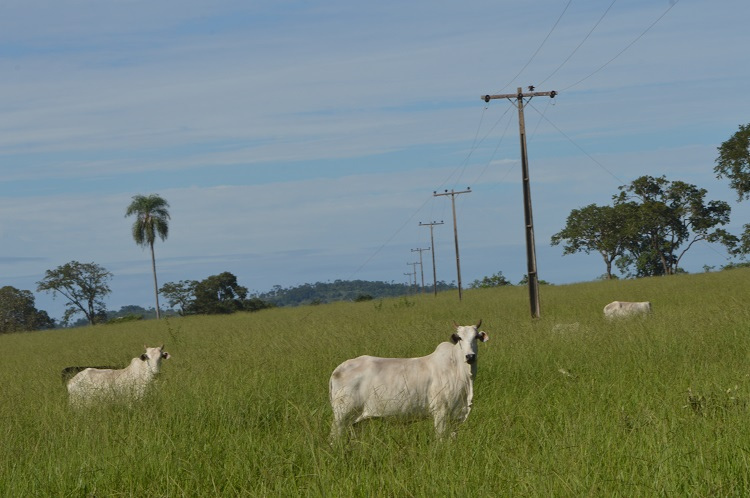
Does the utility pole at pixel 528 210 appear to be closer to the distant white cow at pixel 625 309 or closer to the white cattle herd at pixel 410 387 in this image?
the distant white cow at pixel 625 309

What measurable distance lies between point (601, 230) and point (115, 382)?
64796 mm

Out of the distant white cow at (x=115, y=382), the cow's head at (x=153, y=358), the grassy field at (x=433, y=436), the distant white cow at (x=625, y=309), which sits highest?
the distant white cow at (x=625, y=309)

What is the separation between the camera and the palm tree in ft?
223

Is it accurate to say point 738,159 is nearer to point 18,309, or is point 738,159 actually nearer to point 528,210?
point 528,210

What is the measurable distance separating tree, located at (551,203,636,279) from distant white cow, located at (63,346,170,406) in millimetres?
61167

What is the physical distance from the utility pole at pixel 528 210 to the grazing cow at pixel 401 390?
16.1 m

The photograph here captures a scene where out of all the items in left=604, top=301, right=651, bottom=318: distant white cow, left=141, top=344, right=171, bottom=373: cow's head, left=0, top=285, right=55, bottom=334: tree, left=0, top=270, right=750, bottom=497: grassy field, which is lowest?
left=0, top=270, right=750, bottom=497: grassy field

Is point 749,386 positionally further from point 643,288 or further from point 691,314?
point 643,288

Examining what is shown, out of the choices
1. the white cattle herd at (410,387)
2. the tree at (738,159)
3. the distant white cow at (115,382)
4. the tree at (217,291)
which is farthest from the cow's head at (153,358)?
the tree at (217,291)

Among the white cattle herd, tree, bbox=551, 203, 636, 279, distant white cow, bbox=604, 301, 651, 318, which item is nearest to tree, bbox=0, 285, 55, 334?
tree, bbox=551, 203, 636, 279

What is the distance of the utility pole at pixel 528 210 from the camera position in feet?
83.1

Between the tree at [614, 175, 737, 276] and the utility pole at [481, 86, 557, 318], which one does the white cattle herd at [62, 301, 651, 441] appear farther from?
the tree at [614, 175, 737, 276]

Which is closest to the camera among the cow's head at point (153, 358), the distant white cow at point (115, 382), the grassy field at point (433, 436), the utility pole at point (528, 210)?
the grassy field at point (433, 436)

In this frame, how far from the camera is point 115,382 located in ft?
41.2
